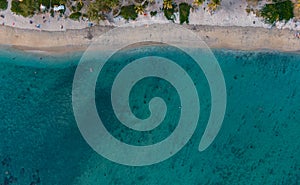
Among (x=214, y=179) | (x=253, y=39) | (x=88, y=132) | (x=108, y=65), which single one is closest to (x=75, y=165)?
(x=88, y=132)

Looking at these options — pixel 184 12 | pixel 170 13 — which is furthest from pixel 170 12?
pixel 184 12

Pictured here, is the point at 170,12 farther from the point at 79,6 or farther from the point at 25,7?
the point at 25,7

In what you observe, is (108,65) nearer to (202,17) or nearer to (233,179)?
(202,17)

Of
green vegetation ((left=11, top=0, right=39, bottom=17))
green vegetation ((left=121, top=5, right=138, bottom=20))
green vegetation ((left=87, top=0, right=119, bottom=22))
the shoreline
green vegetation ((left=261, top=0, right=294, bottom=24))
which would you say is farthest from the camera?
green vegetation ((left=261, top=0, right=294, bottom=24))

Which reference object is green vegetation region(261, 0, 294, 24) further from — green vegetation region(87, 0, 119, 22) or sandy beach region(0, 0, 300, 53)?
green vegetation region(87, 0, 119, 22)

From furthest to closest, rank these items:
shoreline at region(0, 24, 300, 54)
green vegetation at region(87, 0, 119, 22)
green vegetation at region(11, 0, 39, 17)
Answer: shoreline at region(0, 24, 300, 54)
green vegetation at region(11, 0, 39, 17)
green vegetation at region(87, 0, 119, 22)

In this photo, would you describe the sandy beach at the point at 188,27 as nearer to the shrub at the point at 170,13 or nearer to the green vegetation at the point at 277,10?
the shrub at the point at 170,13

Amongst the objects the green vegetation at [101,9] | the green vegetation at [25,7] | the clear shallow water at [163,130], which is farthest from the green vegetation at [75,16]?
the clear shallow water at [163,130]

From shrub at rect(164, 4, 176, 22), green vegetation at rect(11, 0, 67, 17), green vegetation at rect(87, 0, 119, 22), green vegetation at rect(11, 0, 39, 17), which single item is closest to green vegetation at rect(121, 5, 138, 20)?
green vegetation at rect(87, 0, 119, 22)
